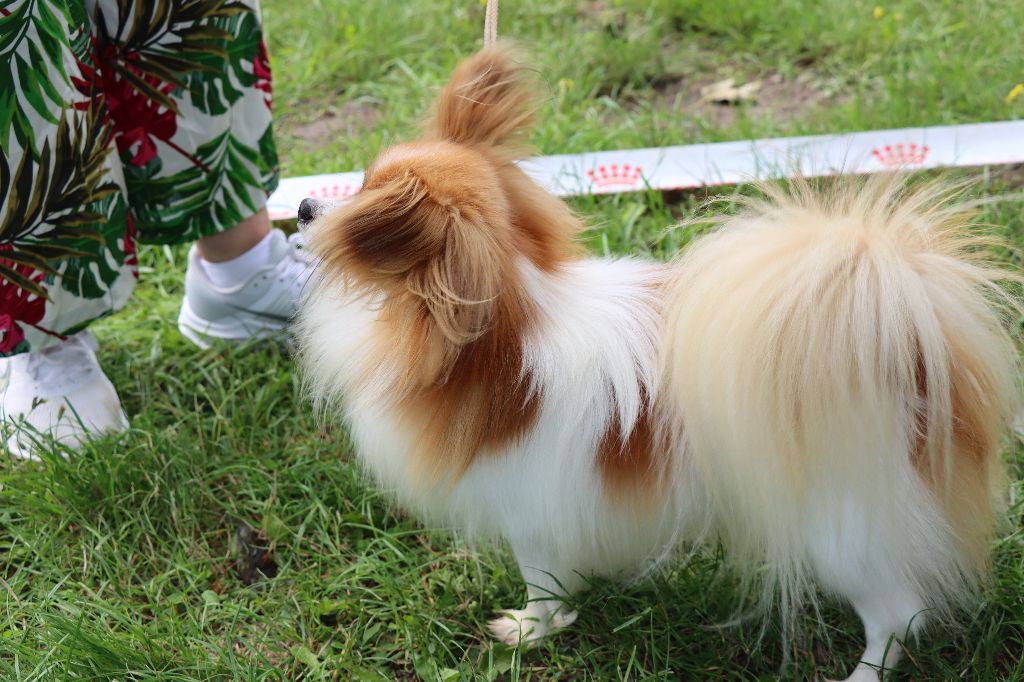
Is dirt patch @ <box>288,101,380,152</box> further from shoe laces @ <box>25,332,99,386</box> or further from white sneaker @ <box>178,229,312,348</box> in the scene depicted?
shoe laces @ <box>25,332,99,386</box>

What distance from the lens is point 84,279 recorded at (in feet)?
6.56

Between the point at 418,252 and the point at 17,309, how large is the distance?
1.18 metres

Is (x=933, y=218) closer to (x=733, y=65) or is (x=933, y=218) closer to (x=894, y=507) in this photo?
(x=894, y=507)

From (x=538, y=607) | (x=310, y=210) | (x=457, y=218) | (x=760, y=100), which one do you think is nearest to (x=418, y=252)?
(x=457, y=218)

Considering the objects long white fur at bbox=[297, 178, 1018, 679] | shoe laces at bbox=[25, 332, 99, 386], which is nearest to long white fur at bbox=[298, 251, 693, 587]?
long white fur at bbox=[297, 178, 1018, 679]

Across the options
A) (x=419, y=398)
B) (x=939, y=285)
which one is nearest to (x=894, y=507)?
(x=939, y=285)

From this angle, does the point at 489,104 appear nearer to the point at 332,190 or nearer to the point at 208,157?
the point at 208,157

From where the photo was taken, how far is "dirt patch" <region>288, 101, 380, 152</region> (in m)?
3.34

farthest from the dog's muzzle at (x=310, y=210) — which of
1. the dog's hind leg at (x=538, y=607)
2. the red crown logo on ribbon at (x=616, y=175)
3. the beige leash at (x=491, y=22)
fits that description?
the red crown logo on ribbon at (x=616, y=175)

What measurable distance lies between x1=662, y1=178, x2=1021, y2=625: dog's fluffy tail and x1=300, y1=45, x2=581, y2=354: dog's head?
0.26 m

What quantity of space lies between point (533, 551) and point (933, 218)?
81cm

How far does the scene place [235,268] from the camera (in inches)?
92.5

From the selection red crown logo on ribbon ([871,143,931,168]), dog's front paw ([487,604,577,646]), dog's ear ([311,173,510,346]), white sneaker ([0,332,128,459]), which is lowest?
dog's front paw ([487,604,577,646])

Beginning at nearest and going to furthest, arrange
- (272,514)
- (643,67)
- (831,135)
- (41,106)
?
(41,106)
(272,514)
(831,135)
(643,67)
